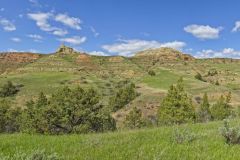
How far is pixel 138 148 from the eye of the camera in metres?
10.3

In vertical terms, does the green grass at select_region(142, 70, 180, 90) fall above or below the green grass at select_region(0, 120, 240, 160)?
below

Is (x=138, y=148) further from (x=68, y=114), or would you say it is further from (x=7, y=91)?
(x=7, y=91)

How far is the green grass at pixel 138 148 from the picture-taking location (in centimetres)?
937

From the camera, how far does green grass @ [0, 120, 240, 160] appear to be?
937 cm

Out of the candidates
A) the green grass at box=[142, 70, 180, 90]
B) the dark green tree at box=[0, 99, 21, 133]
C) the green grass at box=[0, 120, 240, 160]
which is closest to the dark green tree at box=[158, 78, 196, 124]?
the dark green tree at box=[0, 99, 21, 133]

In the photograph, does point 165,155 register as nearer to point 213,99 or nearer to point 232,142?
point 232,142

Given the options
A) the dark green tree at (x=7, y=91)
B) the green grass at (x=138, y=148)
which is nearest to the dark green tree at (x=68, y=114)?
the green grass at (x=138, y=148)

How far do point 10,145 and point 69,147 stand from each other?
1987 millimetres

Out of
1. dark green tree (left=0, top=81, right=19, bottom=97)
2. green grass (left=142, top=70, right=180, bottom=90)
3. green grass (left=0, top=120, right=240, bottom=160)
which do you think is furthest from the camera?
green grass (left=142, top=70, right=180, bottom=90)

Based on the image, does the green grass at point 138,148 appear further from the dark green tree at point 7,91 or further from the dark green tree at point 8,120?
the dark green tree at point 7,91

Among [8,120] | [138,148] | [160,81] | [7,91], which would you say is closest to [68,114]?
Result: [8,120]

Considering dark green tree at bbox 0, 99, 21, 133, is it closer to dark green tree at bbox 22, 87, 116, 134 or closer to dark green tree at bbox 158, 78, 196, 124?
dark green tree at bbox 22, 87, 116, 134

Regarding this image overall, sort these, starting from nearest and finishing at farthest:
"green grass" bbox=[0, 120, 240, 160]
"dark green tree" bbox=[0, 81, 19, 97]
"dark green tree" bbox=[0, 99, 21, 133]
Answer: "green grass" bbox=[0, 120, 240, 160], "dark green tree" bbox=[0, 99, 21, 133], "dark green tree" bbox=[0, 81, 19, 97]

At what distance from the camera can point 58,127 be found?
61438mm
